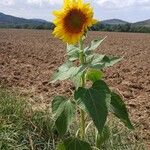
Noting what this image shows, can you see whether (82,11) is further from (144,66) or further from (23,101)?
(144,66)

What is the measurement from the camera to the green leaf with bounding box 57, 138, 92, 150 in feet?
11.0

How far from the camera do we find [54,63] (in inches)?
493

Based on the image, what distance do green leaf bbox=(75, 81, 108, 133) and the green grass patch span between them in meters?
1.50

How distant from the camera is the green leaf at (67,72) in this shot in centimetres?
303

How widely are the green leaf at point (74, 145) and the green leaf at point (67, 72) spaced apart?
47 cm

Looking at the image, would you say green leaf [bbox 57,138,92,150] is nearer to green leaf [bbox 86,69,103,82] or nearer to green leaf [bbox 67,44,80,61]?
green leaf [bbox 86,69,103,82]

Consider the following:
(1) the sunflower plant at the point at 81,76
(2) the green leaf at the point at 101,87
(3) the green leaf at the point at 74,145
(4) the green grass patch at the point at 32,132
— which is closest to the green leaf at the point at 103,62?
(1) the sunflower plant at the point at 81,76

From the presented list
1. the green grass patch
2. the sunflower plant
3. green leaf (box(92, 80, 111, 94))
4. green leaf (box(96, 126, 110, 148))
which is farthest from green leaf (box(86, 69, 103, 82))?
the green grass patch

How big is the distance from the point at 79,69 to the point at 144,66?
8342mm

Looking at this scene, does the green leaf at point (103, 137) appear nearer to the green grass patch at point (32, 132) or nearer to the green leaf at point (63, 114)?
the green leaf at point (63, 114)

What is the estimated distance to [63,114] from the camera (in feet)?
10.6

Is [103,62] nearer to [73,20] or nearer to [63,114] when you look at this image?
[73,20]

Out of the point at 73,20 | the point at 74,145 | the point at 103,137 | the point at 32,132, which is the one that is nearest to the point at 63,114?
the point at 74,145

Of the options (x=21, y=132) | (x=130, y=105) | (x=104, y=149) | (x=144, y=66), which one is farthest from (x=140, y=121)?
(x=144, y=66)
